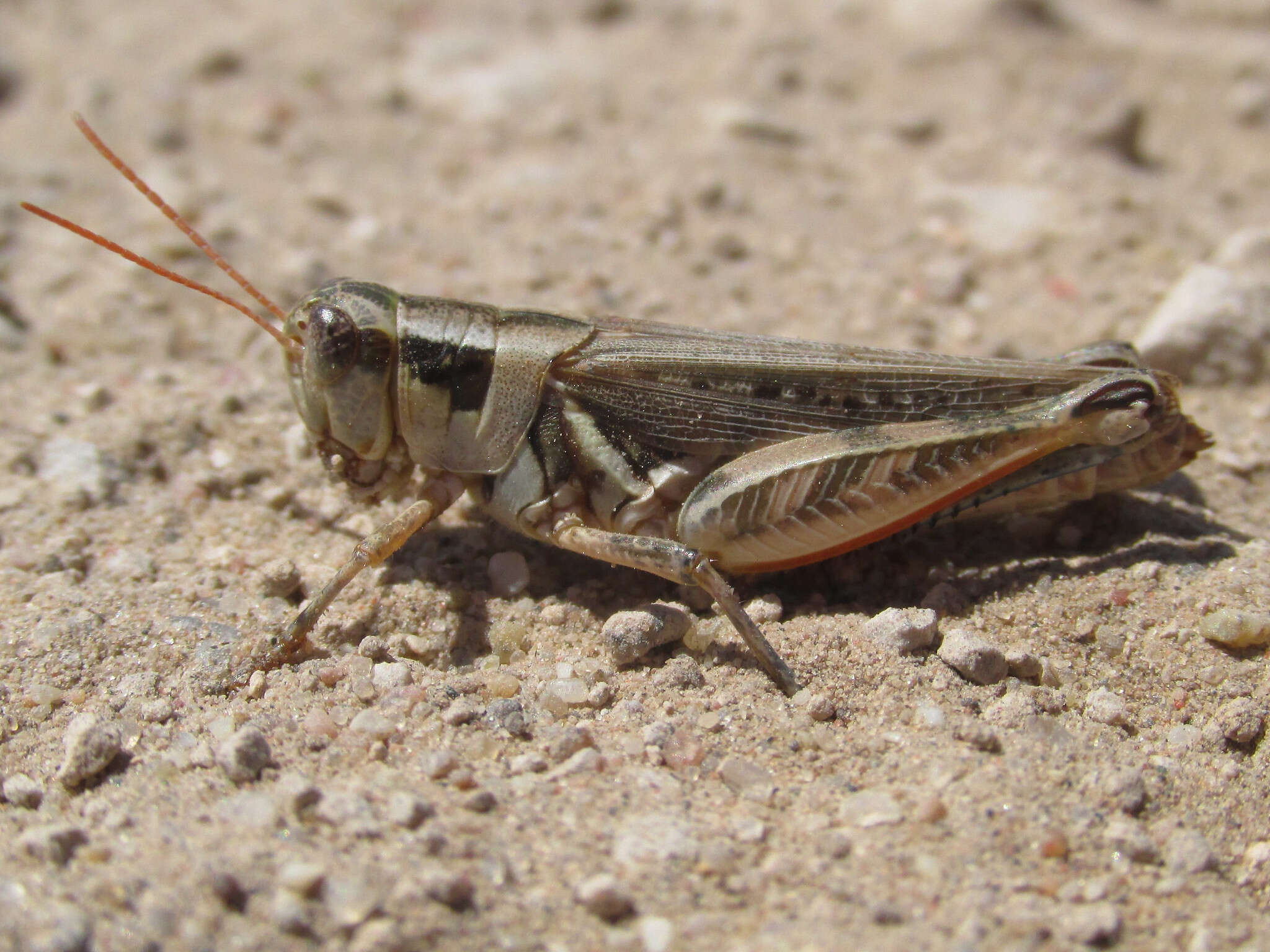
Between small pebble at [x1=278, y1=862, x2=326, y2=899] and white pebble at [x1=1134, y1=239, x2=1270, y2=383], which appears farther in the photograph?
white pebble at [x1=1134, y1=239, x2=1270, y2=383]

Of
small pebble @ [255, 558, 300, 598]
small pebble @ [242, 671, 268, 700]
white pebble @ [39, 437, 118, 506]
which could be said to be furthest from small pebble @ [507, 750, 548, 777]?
white pebble @ [39, 437, 118, 506]

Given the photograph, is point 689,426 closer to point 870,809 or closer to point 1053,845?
point 870,809

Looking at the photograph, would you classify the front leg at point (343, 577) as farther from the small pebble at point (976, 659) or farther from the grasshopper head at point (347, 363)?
the small pebble at point (976, 659)

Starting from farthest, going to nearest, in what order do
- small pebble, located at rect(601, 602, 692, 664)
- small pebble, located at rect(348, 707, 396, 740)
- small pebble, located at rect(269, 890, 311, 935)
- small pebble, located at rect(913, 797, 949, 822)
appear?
small pebble, located at rect(601, 602, 692, 664), small pebble, located at rect(348, 707, 396, 740), small pebble, located at rect(913, 797, 949, 822), small pebble, located at rect(269, 890, 311, 935)

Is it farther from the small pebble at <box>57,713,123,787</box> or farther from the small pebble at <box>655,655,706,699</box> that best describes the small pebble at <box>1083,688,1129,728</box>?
the small pebble at <box>57,713,123,787</box>

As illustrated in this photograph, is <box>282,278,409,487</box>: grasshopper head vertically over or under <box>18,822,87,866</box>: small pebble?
over

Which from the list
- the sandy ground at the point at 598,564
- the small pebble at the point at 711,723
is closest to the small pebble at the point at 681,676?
the sandy ground at the point at 598,564

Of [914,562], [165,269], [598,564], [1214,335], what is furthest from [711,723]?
[1214,335]

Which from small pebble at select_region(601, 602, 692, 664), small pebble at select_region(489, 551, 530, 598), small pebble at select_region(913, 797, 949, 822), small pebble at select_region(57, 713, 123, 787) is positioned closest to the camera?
small pebble at select_region(913, 797, 949, 822)
